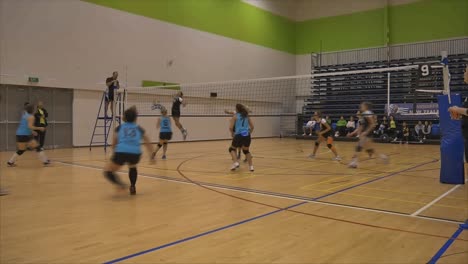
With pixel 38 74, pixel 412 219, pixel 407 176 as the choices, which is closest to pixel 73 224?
pixel 412 219

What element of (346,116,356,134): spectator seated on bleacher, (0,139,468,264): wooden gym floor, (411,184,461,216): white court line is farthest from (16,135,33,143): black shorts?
(346,116,356,134): spectator seated on bleacher

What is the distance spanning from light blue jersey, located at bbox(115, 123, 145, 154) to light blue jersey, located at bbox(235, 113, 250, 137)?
4373mm

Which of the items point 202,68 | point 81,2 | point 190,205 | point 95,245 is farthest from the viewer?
point 202,68

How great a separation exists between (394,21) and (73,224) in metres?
23.6

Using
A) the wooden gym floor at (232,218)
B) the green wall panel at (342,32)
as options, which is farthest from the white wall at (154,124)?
the wooden gym floor at (232,218)

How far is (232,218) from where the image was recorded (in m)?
5.17

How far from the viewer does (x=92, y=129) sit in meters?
17.3

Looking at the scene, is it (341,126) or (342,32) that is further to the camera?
(342,32)

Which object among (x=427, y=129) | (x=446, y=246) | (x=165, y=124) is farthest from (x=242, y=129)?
(x=427, y=129)

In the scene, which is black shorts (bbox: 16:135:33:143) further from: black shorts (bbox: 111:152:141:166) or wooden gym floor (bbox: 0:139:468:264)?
black shorts (bbox: 111:152:141:166)

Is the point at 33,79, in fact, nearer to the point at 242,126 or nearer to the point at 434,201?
the point at 242,126

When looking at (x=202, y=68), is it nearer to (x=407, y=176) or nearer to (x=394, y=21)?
(x=394, y=21)

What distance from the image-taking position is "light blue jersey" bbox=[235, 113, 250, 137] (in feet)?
30.6

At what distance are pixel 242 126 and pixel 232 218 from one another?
4396 millimetres
